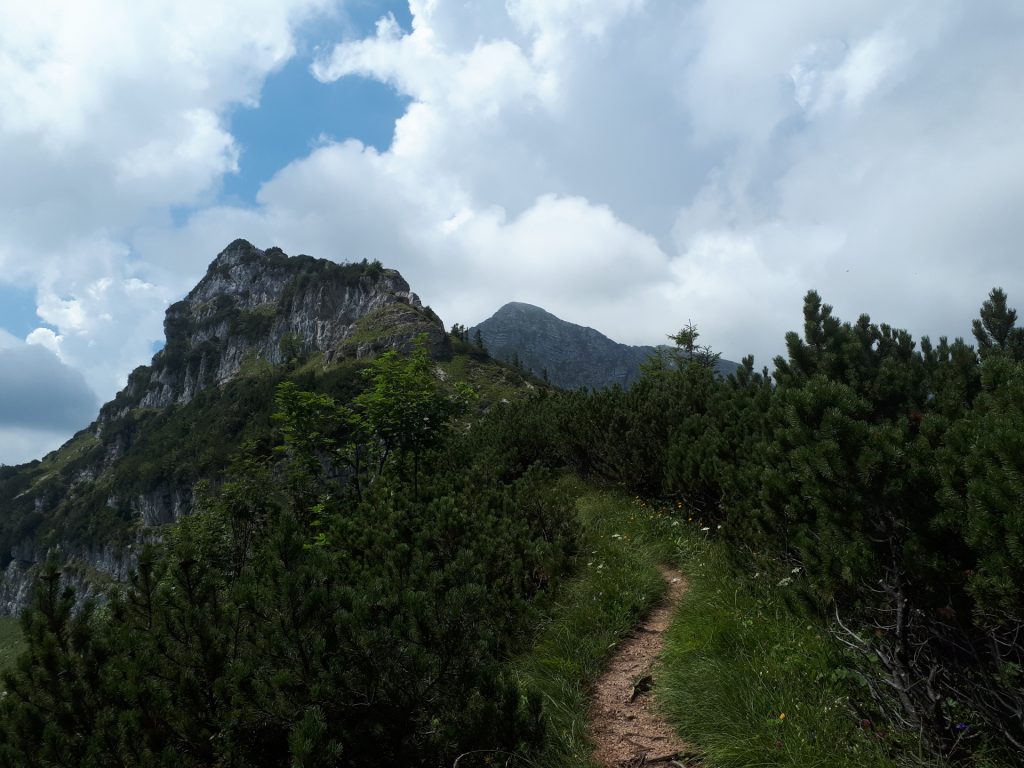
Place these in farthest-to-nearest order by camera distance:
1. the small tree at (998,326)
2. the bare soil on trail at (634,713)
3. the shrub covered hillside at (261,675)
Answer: the small tree at (998,326)
the bare soil on trail at (634,713)
the shrub covered hillside at (261,675)

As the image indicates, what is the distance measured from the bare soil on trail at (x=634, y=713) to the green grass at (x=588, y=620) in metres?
0.11

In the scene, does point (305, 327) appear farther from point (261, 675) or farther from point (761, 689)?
point (761, 689)

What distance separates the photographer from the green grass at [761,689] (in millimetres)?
3227

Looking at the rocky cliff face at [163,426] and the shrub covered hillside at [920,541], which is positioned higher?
the rocky cliff face at [163,426]

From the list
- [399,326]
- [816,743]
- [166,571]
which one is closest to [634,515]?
[816,743]

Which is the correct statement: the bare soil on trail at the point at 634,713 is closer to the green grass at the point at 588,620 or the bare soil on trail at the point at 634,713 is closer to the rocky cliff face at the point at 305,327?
the green grass at the point at 588,620

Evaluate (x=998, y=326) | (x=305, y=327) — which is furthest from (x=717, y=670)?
(x=305, y=327)

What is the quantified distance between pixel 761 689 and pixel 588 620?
2.17m

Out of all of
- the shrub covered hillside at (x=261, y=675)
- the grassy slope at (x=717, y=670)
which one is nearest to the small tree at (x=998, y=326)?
the grassy slope at (x=717, y=670)

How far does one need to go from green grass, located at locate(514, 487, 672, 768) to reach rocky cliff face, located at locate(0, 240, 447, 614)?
92.2 metres

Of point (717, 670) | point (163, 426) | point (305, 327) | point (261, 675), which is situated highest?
point (305, 327)

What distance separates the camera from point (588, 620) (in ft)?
18.9

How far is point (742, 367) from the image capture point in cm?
1029

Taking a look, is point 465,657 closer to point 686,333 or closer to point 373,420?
point 373,420
